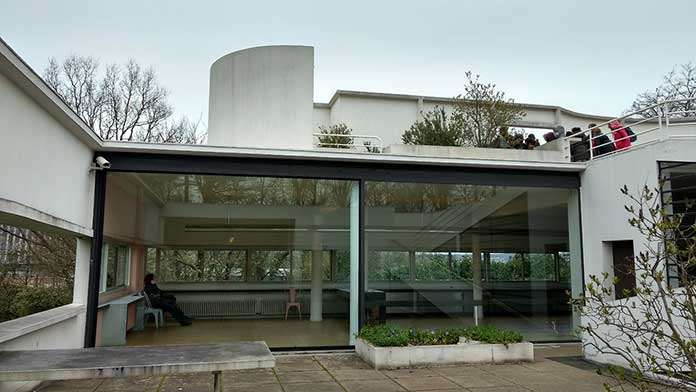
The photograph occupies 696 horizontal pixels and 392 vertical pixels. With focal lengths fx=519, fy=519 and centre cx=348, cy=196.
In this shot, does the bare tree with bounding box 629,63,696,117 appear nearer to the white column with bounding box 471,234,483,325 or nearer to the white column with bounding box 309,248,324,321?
the white column with bounding box 471,234,483,325

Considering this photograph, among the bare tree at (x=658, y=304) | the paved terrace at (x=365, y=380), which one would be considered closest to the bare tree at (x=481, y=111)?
the paved terrace at (x=365, y=380)

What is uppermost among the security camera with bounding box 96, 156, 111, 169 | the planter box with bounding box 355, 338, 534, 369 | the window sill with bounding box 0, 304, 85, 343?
the security camera with bounding box 96, 156, 111, 169

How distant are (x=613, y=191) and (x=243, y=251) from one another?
894 cm

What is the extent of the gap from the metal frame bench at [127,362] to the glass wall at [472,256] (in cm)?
443

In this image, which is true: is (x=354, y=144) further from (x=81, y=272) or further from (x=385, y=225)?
(x=81, y=272)

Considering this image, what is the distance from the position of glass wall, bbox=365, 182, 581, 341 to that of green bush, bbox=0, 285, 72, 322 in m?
5.19

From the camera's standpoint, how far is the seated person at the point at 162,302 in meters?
11.6

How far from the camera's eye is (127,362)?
427cm

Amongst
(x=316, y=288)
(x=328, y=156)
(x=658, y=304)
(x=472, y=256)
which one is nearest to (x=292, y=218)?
(x=316, y=288)

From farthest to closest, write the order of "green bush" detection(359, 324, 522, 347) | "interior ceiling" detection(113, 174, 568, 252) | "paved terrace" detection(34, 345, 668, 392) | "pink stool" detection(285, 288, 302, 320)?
"pink stool" detection(285, 288, 302, 320), "interior ceiling" detection(113, 174, 568, 252), "green bush" detection(359, 324, 522, 347), "paved terrace" detection(34, 345, 668, 392)

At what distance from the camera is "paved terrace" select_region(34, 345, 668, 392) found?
5.84 meters

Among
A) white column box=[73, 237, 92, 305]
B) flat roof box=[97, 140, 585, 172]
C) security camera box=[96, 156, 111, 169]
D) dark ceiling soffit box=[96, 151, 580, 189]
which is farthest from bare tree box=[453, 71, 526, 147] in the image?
white column box=[73, 237, 92, 305]

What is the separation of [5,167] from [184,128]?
18549 mm

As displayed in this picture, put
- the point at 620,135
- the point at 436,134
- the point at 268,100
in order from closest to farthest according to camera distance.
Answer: the point at 268,100 → the point at 620,135 → the point at 436,134
